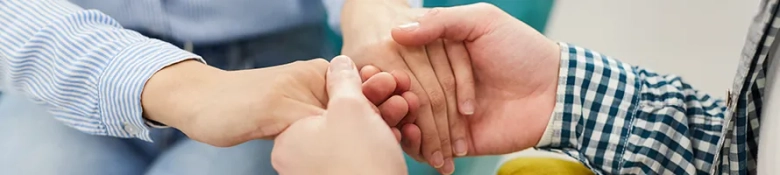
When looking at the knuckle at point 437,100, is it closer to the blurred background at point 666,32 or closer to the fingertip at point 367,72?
the fingertip at point 367,72

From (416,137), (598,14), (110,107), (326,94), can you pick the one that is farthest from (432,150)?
(598,14)

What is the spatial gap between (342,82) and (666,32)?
2.18 feet

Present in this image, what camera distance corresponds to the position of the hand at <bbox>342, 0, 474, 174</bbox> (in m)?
0.65

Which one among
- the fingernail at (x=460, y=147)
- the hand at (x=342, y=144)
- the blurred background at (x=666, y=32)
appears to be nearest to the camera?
the hand at (x=342, y=144)

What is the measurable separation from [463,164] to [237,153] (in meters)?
0.24

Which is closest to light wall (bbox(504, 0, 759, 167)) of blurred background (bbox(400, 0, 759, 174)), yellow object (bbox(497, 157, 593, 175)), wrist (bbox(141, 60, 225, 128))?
blurred background (bbox(400, 0, 759, 174))

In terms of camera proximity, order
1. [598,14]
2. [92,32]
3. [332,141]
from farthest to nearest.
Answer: [598,14] < [92,32] < [332,141]

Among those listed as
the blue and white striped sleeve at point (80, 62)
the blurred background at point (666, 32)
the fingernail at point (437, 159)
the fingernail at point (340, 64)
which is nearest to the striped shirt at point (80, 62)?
the blue and white striped sleeve at point (80, 62)

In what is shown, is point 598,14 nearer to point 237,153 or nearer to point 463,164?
point 463,164

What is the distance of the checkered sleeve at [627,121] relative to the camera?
2.07ft

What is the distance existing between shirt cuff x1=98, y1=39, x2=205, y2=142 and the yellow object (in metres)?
0.31

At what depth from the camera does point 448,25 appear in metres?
0.64

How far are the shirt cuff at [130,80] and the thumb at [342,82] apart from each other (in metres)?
0.11

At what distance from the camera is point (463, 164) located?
2.58 feet
